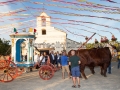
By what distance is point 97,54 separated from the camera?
12.1 metres

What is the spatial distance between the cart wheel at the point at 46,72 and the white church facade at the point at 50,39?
20.3 meters

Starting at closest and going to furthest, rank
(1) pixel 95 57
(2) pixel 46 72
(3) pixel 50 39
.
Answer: (2) pixel 46 72 → (1) pixel 95 57 → (3) pixel 50 39

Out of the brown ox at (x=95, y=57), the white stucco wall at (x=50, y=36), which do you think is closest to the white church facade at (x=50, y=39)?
the white stucco wall at (x=50, y=36)

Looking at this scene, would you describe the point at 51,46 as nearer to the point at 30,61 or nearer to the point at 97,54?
the point at 30,61

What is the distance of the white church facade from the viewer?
32.0m

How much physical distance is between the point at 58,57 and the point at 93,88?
36.1 ft

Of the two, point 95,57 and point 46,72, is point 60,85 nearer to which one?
point 46,72

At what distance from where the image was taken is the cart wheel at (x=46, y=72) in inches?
424

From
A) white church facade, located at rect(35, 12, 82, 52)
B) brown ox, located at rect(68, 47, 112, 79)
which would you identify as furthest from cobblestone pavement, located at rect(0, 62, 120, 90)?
white church facade, located at rect(35, 12, 82, 52)

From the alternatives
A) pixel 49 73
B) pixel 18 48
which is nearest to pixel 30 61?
pixel 18 48

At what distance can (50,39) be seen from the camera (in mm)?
33406

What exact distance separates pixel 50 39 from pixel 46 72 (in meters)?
22.6

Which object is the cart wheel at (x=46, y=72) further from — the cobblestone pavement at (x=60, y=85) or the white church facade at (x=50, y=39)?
the white church facade at (x=50, y=39)

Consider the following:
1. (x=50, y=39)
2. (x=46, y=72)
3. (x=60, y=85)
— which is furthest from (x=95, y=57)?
(x=50, y=39)
